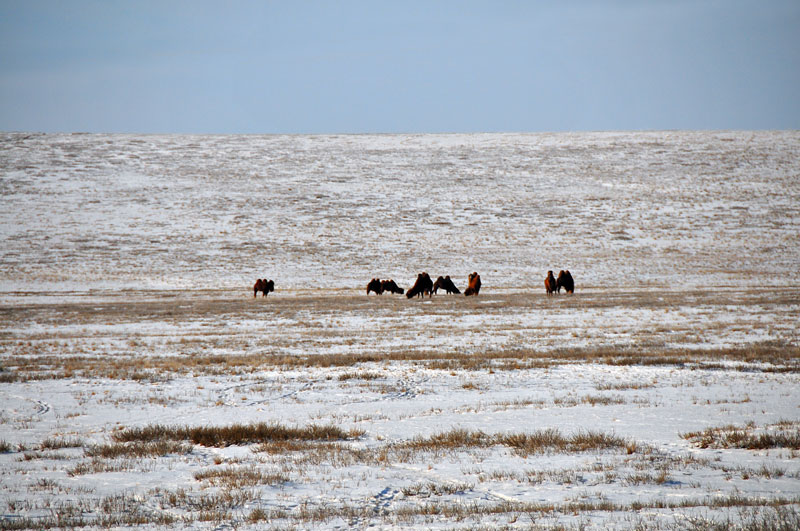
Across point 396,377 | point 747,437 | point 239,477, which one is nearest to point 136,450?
point 239,477

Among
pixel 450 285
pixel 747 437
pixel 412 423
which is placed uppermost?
pixel 450 285

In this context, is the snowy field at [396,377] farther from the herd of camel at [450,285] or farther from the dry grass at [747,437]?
the herd of camel at [450,285]

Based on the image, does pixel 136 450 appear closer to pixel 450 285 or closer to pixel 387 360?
pixel 387 360

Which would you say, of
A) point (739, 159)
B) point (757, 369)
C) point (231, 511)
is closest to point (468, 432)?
point (231, 511)

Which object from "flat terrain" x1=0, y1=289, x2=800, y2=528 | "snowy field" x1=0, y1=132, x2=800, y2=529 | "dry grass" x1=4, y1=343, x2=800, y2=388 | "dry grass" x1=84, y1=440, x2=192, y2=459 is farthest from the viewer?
"dry grass" x1=4, y1=343, x2=800, y2=388

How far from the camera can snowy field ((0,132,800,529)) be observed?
5910 millimetres

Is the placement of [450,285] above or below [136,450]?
above

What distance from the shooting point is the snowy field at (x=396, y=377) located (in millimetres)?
5910

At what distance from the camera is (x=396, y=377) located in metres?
13.0

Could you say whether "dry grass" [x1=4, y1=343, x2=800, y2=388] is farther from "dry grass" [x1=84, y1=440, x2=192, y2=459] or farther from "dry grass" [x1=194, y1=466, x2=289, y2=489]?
"dry grass" [x1=194, y1=466, x2=289, y2=489]

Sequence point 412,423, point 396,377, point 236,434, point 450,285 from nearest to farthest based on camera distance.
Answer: point 236,434 < point 412,423 < point 396,377 < point 450,285

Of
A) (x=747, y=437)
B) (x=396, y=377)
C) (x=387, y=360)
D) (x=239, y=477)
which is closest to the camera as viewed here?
(x=239, y=477)

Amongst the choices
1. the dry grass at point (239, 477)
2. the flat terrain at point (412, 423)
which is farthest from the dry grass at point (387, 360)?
the dry grass at point (239, 477)

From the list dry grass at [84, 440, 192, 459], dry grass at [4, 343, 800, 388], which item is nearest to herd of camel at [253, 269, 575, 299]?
dry grass at [4, 343, 800, 388]
